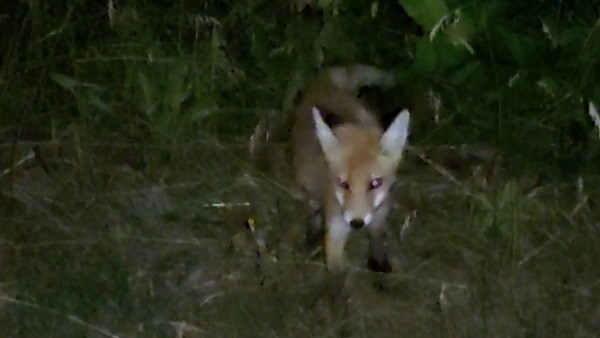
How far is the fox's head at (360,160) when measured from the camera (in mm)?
1392

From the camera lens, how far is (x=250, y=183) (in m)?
1.62

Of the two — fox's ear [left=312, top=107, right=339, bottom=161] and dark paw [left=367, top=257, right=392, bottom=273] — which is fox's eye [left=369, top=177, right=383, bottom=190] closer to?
fox's ear [left=312, top=107, right=339, bottom=161]

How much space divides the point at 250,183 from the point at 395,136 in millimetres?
358

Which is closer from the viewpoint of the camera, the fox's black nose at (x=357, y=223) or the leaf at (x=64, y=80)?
the fox's black nose at (x=357, y=223)

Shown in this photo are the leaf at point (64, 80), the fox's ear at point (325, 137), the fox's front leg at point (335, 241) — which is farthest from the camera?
the leaf at point (64, 80)

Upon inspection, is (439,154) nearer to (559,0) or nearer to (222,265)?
(559,0)

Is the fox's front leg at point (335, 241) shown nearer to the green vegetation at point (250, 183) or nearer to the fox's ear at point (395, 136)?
the green vegetation at point (250, 183)

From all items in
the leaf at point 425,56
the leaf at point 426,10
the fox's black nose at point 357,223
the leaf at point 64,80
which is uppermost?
the leaf at point 426,10

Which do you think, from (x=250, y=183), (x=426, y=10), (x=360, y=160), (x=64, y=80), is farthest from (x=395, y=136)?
(x=64, y=80)

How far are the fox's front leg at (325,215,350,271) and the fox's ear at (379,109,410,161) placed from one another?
0.16m

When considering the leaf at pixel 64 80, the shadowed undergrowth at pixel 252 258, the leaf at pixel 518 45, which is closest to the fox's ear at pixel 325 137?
the shadowed undergrowth at pixel 252 258

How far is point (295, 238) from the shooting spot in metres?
1.59

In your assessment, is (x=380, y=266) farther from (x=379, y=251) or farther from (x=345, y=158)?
(x=345, y=158)

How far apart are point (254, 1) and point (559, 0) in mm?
582
